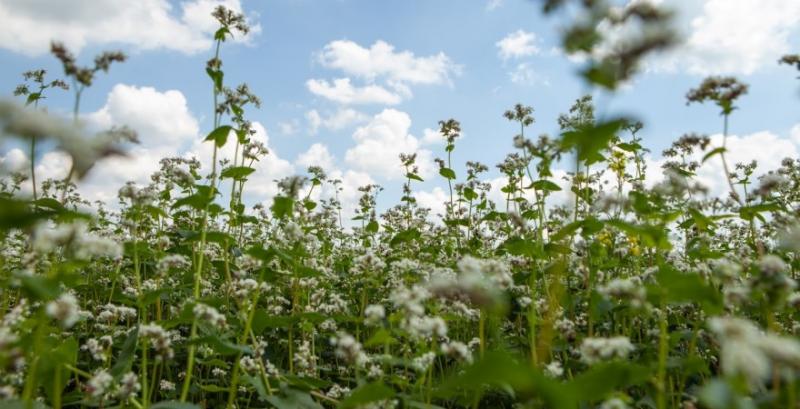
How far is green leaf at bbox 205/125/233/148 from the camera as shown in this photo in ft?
14.2

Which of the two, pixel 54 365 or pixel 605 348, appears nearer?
pixel 605 348

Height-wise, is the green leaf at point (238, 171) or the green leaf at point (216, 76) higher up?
the green leaf at point (216, 76)

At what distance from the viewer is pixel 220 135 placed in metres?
4.38

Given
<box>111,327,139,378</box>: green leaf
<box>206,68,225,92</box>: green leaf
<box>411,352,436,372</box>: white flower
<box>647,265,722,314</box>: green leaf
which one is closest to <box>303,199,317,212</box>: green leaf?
<box>206,68,225,92</box>: green leaf

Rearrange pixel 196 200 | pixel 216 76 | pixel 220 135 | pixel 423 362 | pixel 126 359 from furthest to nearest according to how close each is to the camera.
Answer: pixel 216 76
pixel 220 135
pixel 196 200
pixel 126 359
pixel 423 362

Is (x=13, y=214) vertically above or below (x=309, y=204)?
below

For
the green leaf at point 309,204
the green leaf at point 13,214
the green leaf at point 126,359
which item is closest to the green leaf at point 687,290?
the green leaf at point 13,214

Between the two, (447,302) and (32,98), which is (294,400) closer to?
(447,302)

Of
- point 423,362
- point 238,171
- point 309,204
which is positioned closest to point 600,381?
point 423,362

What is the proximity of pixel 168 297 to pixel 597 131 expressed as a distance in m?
5.48

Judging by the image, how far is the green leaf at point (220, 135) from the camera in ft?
14.2

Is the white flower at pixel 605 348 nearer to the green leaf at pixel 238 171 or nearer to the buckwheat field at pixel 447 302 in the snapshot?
the buckwheat field at pixel 447 302

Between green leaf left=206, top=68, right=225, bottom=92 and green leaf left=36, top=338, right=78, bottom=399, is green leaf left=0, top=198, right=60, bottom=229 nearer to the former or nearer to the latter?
green leaf left=36, top=338, right=78, bottom=399

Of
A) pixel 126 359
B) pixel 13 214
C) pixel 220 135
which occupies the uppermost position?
pixel 220 135
